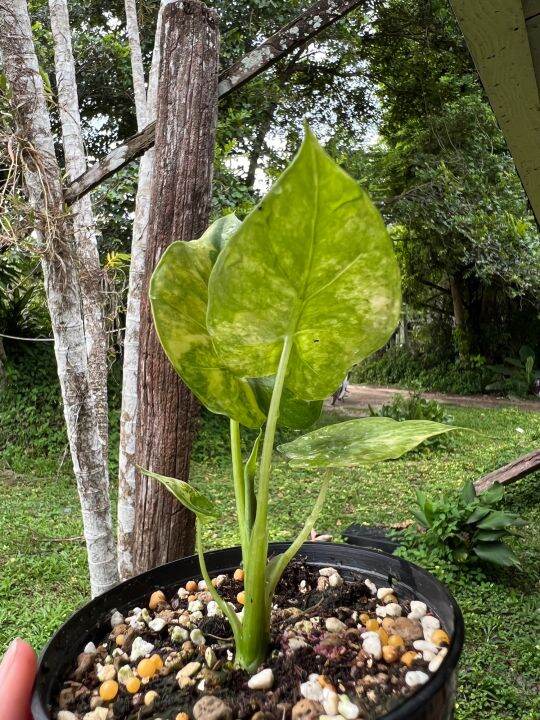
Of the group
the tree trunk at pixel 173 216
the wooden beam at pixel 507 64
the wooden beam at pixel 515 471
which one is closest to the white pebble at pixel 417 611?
the tree trunk at pixel 173 216

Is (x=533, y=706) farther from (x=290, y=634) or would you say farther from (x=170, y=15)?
(x=170, y=15)

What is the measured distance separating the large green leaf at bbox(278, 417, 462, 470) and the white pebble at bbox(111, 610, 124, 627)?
0.75 ft

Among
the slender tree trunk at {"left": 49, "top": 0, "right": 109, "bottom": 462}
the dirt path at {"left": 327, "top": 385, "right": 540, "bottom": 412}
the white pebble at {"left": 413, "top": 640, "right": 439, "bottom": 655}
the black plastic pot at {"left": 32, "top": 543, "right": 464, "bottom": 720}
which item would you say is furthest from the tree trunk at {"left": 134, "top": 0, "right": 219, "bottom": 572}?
the dirt path at {"left": 327, "top": 385, "right": 540, "bottom": 412}

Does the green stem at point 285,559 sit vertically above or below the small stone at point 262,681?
above

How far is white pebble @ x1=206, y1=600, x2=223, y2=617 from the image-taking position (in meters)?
0.57

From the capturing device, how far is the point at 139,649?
51 centimetres

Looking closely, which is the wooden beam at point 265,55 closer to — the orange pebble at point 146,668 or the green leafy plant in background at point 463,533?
the orange pebble at point 146,668

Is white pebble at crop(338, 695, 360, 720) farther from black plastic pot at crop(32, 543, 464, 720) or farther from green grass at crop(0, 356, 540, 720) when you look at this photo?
green grass at crop(0, 356, 540, 720)

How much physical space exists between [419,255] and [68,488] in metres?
5.85

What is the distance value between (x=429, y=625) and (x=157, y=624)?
248mm

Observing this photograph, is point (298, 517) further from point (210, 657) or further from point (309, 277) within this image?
point (309, 277)

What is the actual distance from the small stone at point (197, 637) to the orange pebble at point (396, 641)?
0.17 meters

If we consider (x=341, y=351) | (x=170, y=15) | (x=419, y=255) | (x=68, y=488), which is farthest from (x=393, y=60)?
(x=341, y=351)

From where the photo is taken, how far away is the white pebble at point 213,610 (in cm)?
57
